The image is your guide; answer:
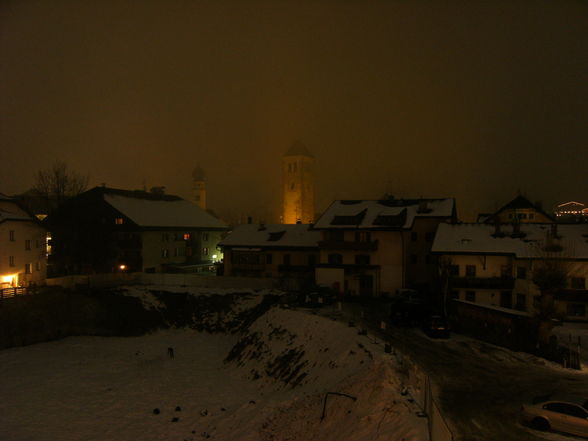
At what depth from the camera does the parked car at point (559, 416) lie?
17516 mm

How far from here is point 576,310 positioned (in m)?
37.1

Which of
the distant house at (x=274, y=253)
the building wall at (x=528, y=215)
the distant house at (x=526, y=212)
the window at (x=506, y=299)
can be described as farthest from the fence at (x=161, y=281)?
the building wall at (x=528, y=215)

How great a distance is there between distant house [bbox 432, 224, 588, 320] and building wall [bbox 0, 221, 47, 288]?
159ft

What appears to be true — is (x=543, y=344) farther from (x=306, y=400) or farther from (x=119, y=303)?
(x=119, y=303)

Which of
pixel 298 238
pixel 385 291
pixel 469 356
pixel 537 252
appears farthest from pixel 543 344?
pixel 298 238

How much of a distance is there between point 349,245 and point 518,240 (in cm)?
1685

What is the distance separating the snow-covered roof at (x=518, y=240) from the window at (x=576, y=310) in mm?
4129

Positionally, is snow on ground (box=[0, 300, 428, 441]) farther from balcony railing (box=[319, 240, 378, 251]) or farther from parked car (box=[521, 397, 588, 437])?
balcony railing (box=[319, 240, 378, 251])

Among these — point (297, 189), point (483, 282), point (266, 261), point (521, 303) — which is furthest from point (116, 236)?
point (297, 189)

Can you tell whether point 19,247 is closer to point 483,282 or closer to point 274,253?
point 274,253

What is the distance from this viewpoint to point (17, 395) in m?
31.0

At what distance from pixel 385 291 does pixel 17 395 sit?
3436 cm

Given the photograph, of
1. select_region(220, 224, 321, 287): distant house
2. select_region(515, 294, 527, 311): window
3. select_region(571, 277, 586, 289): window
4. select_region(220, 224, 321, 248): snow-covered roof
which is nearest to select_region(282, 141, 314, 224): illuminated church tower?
select_region(220, 224, 321, 248): snow-covered roof

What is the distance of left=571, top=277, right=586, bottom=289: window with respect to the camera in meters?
37.2
